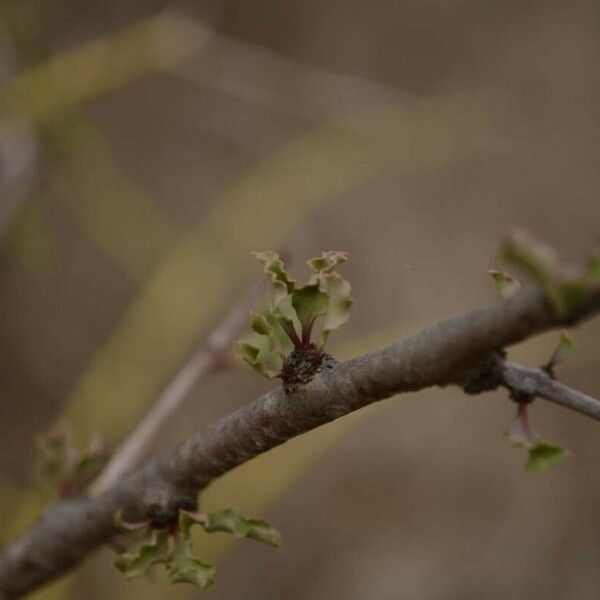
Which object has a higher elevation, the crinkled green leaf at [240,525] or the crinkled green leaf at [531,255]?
the crinkled green leaf at [240,525]

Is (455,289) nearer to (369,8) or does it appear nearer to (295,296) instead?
(369,8)

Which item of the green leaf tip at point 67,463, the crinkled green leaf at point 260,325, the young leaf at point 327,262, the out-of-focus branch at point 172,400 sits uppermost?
the out-of-focus branch at point 172,400

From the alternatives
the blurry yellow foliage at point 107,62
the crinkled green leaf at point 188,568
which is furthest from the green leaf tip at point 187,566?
the blurry yellow foliage at point 107,62

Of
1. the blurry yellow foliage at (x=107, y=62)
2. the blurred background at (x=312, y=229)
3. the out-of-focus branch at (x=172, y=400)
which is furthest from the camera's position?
the blurry yellow foliage at (x=107, y=62)

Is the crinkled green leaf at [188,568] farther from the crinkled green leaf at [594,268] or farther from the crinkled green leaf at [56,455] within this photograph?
the crinkled green leaf at [594,268]

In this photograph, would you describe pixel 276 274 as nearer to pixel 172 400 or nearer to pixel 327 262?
pixel 327 262

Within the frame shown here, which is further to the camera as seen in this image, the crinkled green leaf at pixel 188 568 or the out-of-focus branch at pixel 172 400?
the out-of-focus branch at pixel 172 400

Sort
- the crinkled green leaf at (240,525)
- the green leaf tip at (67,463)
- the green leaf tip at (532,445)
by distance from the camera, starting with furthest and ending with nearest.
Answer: the green leaf tip at (67,463), the crinkled green leaf at (240,525), the green leaf tip at (532,445)
